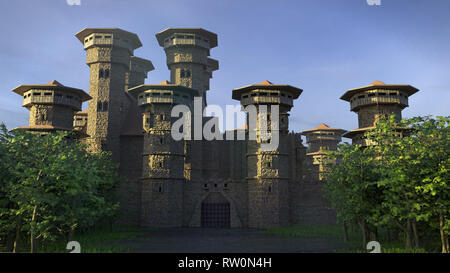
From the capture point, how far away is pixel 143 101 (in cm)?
4216

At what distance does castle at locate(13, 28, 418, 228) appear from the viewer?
39938 mm

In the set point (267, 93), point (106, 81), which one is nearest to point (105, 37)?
point (106, 81)

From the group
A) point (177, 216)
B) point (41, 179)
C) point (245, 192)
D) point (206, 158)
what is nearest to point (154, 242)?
point (41, 179)

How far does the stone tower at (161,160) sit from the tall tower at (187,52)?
7310 mm

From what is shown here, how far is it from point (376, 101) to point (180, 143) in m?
22.5

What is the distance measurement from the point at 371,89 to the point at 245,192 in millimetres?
18420

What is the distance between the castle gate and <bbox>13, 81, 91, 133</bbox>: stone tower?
18.7 meters

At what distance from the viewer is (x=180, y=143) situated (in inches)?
1646

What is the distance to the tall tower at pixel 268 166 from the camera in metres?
39.0

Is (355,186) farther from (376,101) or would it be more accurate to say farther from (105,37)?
(105,37)

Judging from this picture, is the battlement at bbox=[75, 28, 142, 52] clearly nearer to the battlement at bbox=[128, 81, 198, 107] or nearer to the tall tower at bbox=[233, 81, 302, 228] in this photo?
the battlement at bbox=[128, 81, 198, 107]

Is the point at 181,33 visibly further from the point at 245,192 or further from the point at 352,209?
the point at 352,209

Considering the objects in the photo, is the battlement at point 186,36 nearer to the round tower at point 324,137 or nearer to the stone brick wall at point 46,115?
the stone brick wall at point 46,115

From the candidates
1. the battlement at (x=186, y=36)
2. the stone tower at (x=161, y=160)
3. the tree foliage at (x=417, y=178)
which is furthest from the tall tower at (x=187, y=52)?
the tree foliage at (x=417, y=178)
